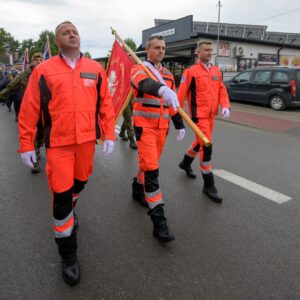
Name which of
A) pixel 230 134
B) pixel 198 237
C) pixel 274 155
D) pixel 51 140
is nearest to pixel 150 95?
pixel 51 140

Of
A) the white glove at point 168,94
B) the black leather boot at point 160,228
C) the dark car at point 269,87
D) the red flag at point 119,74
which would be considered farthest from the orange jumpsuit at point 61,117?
the dark car at point 269,87

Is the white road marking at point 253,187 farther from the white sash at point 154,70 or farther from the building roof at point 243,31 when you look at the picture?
the building roof at point 243,31

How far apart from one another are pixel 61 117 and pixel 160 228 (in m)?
1.41

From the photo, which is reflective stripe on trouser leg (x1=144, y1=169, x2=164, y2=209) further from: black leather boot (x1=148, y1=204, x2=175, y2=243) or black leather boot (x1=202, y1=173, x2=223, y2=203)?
black leather boot (x1=202, y1=173, x2=223, y2=203)

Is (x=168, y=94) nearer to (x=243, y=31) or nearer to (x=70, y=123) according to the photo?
(x=70, y=123)

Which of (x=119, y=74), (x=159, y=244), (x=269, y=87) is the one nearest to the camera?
(x=159, y=244)

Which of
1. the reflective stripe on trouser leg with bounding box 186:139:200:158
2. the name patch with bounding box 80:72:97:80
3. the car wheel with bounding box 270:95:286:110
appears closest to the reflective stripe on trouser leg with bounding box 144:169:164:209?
the name patch with bounding box 80:72:97:80

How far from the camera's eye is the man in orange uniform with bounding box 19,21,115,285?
2.38 meters

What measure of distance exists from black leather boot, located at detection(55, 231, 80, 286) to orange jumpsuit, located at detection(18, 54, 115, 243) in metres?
0.03

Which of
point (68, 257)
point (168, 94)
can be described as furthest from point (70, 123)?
point (68, 257)

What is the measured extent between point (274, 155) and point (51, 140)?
5022 millimetres

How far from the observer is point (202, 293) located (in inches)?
90.7

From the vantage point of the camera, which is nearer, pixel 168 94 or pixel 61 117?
pixel 61 117

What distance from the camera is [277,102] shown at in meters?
12.3
